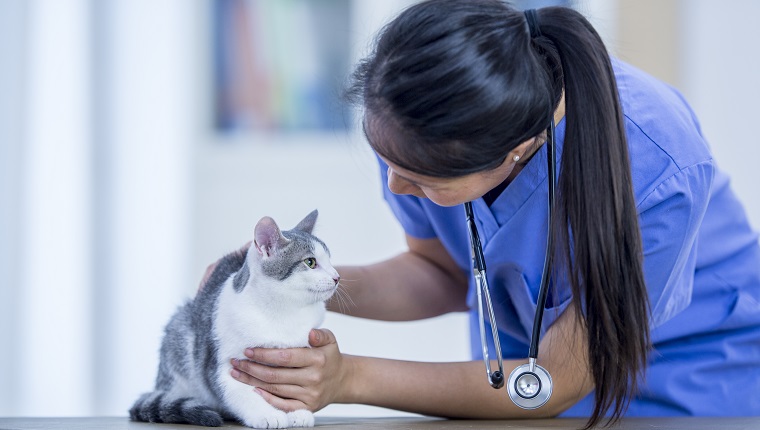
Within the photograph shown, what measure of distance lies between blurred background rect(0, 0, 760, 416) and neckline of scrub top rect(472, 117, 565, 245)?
1128mm

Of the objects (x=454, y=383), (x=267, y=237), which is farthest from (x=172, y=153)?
(x=454, y=383)

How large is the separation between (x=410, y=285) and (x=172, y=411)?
0.48m

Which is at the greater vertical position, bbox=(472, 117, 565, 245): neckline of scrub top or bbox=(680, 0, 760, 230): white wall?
bbox=(680, 0, 760, 230): white wall

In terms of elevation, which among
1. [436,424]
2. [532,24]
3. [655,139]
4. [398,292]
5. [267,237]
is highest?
[532,24]

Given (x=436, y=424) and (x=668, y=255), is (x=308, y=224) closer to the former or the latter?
(x=436, y=424)

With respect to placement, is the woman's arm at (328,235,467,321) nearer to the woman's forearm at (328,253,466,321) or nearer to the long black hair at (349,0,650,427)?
the woman's forearm at (328,253,466,321)

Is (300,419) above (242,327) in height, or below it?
below

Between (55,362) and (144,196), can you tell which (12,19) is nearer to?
(144,196)

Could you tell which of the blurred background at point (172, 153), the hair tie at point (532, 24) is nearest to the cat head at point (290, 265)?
the hair tie at point (532, 24)

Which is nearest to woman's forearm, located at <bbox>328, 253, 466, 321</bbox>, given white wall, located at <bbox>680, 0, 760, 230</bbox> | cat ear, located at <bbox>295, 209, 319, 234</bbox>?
cat ear, located at <bbox>295, 209, 319, 234</bbox>

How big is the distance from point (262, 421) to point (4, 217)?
4.83ft

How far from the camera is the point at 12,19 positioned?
2.12 metres

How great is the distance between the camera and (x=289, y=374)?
962 mm

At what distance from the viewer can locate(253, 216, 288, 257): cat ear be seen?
1003 millimetres
